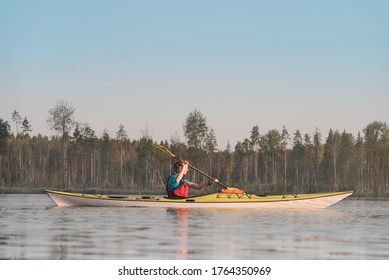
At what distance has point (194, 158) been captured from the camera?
5747 cm

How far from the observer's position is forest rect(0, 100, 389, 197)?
59.8 m

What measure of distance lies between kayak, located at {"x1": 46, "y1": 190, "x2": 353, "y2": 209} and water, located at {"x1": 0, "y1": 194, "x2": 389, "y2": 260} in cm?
80

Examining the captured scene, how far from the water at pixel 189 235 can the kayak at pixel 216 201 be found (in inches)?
31.5

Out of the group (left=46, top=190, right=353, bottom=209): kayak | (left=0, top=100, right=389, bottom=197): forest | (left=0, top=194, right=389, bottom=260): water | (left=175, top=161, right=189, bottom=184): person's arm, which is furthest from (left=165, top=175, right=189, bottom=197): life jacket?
(left=0, top=100, right=389, bottom=197): forest

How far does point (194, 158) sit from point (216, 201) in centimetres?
3392

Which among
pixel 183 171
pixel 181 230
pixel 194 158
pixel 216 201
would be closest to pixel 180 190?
pixel 183 171

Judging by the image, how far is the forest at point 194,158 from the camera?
5984cm

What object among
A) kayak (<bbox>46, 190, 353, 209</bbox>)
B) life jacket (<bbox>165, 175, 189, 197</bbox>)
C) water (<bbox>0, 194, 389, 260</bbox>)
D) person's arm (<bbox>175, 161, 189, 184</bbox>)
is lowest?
water (<bbox>0, 194, 389, 260</bbox>)

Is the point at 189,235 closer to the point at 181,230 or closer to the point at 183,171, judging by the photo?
the point at 181,230

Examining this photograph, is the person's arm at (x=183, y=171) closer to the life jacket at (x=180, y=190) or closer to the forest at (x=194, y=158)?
the life jacket at (x=180, y=190)

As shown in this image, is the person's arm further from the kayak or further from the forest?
the forest

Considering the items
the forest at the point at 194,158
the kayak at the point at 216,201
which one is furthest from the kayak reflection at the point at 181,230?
the forest at the point at 194,158
